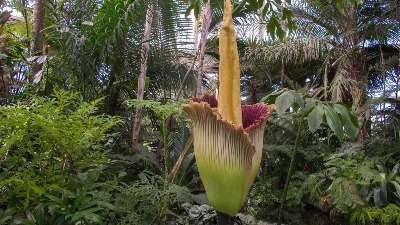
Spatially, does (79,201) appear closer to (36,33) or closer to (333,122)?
(333,122)

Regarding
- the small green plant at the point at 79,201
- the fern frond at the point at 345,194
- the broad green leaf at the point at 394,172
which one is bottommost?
the fern frond at the point at 345,194

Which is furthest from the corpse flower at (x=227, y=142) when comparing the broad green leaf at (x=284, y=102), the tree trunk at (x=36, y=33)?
the tree trunk at (x=36, y=33)

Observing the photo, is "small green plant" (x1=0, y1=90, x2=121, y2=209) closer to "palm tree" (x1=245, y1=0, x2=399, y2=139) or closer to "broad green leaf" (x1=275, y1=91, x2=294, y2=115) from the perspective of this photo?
"broad green leaf" (x1=275, y1=91, x2=294, y2=115)

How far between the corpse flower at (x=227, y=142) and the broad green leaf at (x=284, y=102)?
390 mm

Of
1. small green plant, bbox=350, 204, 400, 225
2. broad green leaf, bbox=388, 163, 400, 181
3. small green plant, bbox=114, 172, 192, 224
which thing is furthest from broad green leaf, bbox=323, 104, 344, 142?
broad green leaf, bbox=388, 163, 400, 181

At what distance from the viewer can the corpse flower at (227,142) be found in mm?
588

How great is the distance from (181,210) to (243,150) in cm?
146

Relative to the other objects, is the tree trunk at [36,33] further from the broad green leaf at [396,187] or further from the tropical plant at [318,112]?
the broad green leaf at [396,187]

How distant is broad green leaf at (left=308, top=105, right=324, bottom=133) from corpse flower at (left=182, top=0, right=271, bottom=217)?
455mm

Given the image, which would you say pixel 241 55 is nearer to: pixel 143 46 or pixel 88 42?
pixel 143 46

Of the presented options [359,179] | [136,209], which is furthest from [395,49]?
[136,209]

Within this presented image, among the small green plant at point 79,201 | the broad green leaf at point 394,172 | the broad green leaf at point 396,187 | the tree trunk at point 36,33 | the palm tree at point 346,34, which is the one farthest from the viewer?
the palm tree at point 346,34

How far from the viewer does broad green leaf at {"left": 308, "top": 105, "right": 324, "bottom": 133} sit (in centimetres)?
105

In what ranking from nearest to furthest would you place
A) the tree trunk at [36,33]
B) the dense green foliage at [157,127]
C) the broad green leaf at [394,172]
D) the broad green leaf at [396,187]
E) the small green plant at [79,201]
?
the small green plant at [79,201]
the dense green foliage at [157,127]
the tree trunk at [36,33]
the broad green leaf at [396,187]
the broad green leaf at [394,172]
